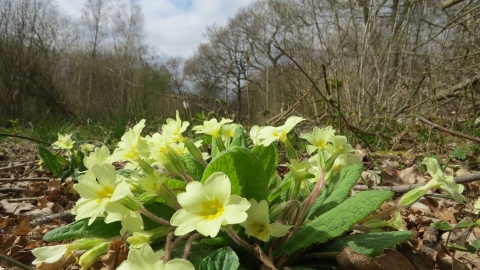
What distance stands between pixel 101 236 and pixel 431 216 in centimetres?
152

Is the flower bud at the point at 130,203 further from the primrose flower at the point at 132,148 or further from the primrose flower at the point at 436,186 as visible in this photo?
the primrose flower at the point at 436,186

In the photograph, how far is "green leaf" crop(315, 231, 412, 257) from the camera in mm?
1002

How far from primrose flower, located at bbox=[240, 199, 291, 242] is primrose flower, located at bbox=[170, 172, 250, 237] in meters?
0.12

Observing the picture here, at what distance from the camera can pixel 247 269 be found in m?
1.09

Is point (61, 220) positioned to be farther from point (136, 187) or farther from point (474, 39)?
point (474, 39)

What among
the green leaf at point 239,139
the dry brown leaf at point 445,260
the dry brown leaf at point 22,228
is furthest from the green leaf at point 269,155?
the dry brown leaf at point 22,228

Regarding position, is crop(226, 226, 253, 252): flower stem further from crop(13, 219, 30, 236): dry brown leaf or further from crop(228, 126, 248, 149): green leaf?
crop(13, 219, 30, 236): dry brown leaf

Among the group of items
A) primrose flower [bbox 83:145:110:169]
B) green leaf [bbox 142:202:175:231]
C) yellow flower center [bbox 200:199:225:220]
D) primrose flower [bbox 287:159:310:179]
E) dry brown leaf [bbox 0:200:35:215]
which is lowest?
dry brown leaf [bbox 0:200:35:215]

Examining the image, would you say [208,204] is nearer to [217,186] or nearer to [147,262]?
[217,186]

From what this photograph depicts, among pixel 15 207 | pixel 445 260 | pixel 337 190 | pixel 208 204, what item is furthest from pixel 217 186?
pixel 15 207

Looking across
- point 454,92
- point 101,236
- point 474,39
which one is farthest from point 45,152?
point 474,39

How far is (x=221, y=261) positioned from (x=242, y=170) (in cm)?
26

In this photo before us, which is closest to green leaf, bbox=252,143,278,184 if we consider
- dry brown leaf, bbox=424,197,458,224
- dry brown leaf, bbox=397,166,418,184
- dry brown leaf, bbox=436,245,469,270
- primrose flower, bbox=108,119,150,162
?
primrose flower, bbox=108,119,150,162

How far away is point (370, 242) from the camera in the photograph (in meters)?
1.04
